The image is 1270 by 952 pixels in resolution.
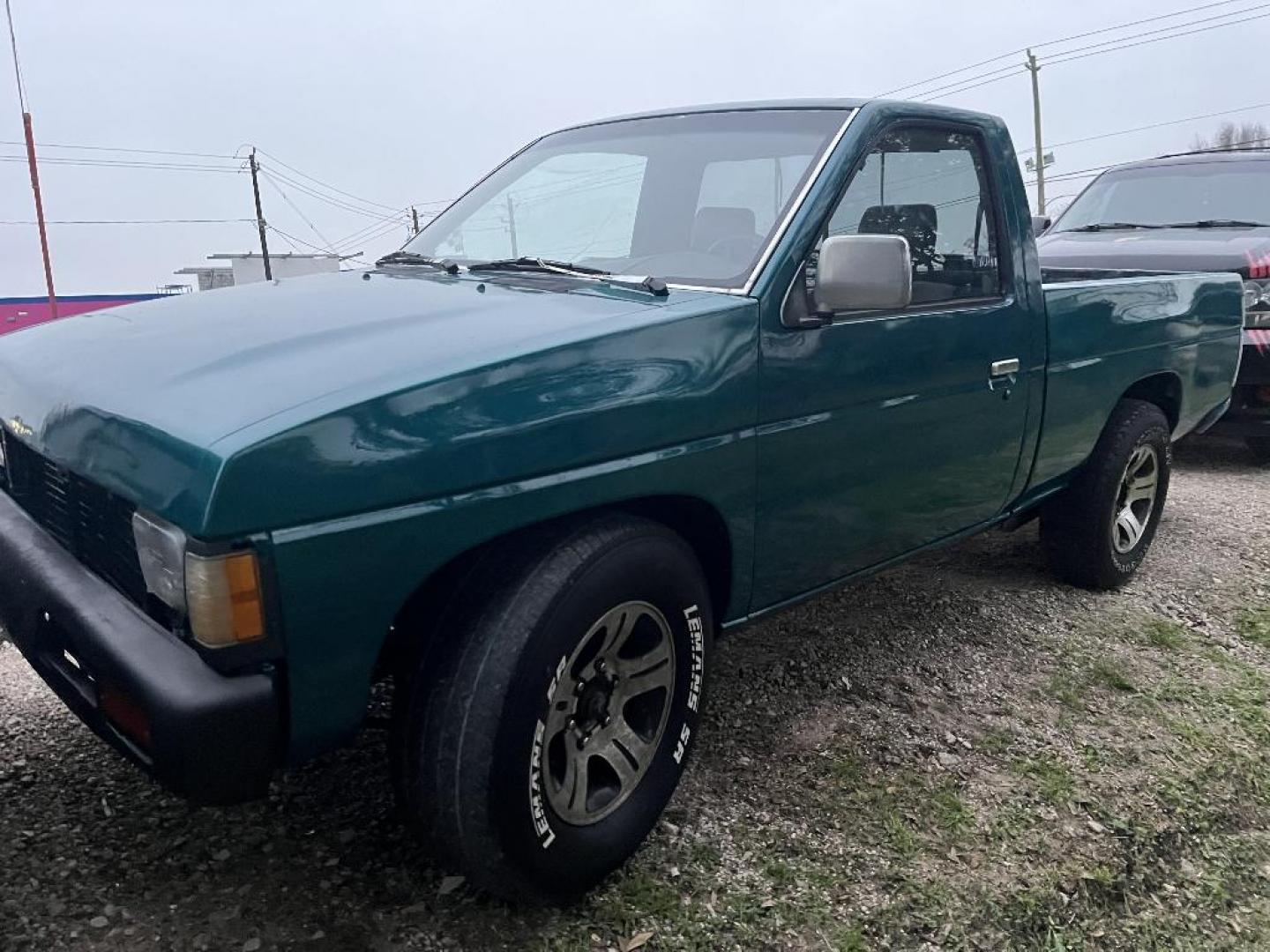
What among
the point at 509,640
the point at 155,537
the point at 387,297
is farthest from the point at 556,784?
the point at 387,297

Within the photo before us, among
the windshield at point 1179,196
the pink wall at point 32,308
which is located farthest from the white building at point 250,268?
the windshield at point 1179,196

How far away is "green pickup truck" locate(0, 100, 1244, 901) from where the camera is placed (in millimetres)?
1891

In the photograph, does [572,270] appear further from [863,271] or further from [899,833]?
[899,833]

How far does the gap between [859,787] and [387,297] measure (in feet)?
5.93

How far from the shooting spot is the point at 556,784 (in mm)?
2320

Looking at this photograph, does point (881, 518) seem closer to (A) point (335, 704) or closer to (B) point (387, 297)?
(B) point (387, 297)

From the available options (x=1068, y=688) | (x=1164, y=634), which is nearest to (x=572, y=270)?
(x=1068, y=688)

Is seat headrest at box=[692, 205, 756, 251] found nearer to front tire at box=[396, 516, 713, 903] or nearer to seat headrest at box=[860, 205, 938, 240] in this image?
seat headrest at box=[860, 205, 938, 240]

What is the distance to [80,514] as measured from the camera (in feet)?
7.30

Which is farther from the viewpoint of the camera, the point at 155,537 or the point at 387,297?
the point at 387,297

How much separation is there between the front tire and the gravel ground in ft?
0.67

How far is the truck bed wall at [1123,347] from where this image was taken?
148 inches

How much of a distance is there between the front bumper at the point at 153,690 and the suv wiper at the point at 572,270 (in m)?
1.33

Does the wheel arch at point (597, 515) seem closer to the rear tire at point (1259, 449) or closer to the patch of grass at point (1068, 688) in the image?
the patch of grass at point (1068, 688)
